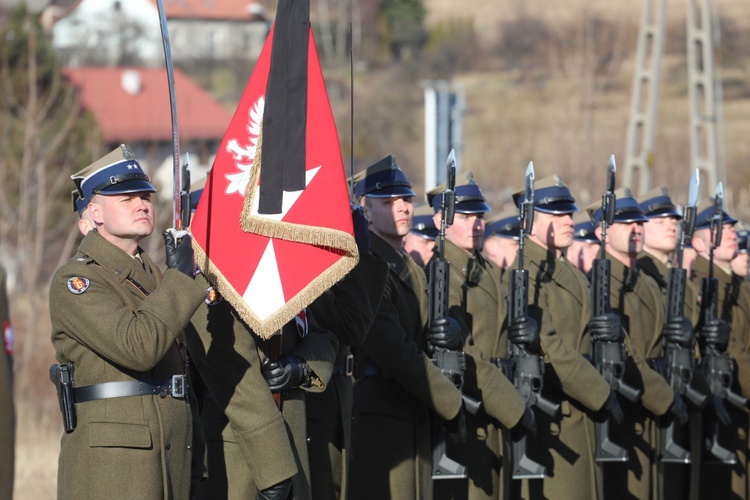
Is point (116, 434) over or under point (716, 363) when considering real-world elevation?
over

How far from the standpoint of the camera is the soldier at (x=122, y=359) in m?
5.08

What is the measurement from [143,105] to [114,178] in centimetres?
2383

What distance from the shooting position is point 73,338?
523 centimetres

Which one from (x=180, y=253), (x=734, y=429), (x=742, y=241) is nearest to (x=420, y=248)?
(x=734, y=429)

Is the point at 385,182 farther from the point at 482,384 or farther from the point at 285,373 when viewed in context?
the point at 285,373

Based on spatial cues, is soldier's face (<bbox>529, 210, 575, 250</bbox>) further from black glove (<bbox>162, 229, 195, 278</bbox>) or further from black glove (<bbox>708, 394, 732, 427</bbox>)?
black glove (<bbox>162, 229, 195, 278</bbox>)

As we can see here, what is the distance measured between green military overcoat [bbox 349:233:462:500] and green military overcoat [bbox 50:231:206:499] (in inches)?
57.1

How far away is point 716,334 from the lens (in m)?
8.84

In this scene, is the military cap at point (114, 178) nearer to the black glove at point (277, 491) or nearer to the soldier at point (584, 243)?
the black glove at point (277, 491)

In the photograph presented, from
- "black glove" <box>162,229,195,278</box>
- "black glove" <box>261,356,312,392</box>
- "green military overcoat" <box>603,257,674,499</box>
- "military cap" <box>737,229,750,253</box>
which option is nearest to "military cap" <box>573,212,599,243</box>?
"green military overcoat" <box>603,257,674,499</box>

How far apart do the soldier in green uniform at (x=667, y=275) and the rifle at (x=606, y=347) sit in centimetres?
74

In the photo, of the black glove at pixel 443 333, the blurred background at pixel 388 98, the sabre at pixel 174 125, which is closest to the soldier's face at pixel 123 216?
the sabre at pixel 174 125

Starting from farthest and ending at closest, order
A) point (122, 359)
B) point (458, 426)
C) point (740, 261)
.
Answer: point (740, 261)
point (458, 426)
point (122, 359)

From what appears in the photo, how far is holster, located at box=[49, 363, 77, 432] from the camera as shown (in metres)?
5.21
